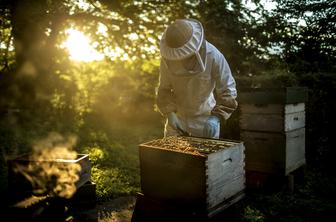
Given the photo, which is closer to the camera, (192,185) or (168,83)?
(192,185)

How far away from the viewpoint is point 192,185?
239 cm

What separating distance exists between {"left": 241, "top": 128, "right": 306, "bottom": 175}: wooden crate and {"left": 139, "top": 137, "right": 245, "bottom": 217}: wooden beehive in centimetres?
129

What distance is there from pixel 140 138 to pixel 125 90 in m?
3.83

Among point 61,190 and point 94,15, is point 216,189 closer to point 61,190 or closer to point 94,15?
point 61,190

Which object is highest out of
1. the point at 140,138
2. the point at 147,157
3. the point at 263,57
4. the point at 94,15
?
the point at 94,15

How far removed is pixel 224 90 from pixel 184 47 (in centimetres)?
70

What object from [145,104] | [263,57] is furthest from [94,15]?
[263,57]

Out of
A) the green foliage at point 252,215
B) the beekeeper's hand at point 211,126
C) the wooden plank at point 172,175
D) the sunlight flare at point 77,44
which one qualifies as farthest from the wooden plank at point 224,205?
the sunlight flare at point 77,44

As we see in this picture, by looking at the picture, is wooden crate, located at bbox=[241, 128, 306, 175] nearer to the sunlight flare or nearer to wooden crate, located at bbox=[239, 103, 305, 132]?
wooden crate, located at bbox=[239, 103, 305, 132]

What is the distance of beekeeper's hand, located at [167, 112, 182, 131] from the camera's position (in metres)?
3.41

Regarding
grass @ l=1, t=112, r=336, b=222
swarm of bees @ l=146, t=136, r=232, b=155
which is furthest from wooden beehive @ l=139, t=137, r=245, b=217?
grass @ l=1, t=112, r=336, b=222

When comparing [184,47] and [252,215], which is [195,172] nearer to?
[184,47]

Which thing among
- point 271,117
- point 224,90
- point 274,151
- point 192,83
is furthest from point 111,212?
point 271,117

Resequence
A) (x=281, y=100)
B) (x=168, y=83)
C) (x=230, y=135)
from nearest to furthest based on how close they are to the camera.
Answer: (x=168, y=83)
(x=281, y=100)
(x=230, y=135)
